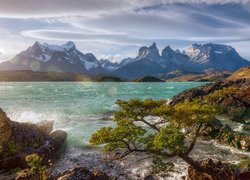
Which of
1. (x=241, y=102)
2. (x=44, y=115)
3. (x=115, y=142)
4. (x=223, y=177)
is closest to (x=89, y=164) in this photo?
(x=115, y=142)

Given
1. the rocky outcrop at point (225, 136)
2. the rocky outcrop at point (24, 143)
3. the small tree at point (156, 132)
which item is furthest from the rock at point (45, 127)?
the rocky outcrop at point (225, 136)

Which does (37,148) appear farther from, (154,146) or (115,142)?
(154,146)

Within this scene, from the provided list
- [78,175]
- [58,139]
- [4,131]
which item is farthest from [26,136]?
[78,175]

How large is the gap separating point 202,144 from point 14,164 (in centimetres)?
2369

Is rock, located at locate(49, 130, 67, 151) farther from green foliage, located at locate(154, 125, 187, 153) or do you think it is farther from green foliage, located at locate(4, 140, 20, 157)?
green foliage, located at locate(154, 125, 187, 153)

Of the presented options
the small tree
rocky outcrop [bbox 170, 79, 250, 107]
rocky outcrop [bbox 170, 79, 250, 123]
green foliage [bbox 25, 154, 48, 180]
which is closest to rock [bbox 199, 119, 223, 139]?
rocky outcrop [bbox 170, 79, 250, 123]

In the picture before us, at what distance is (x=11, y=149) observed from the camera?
3144 cm

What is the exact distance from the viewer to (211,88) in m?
88.6

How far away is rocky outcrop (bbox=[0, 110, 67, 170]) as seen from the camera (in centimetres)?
3007

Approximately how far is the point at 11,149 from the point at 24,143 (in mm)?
2933

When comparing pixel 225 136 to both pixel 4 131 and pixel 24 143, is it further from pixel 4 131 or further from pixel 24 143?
pixel 4 131

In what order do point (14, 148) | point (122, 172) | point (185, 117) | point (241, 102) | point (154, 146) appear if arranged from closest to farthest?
1. point (154, 146)
2. point (185, 117)
3. point (122, 172)
4. point (14, 148)
5. point (241, 102)

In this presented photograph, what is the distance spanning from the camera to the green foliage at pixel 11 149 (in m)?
30.9

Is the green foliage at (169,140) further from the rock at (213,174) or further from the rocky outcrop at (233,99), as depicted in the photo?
the rocky outcrop at (233,99)
